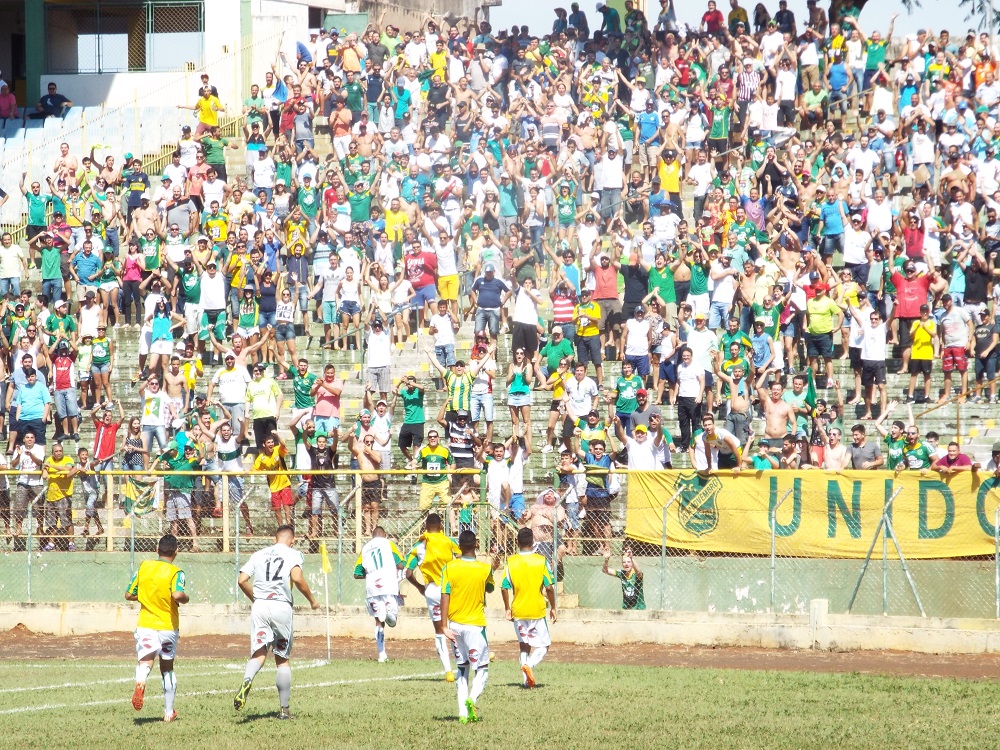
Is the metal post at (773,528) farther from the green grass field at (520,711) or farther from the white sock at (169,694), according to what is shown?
the white sock at (169,694)

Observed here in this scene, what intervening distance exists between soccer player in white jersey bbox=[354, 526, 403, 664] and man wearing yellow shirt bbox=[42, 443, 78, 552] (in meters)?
5.68

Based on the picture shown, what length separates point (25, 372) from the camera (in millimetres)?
25391

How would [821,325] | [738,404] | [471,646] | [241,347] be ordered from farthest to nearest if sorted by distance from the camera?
[241,347] → [821,325] → [738,404] → [471,646]

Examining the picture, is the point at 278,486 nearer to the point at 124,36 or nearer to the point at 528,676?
the point at 528,676

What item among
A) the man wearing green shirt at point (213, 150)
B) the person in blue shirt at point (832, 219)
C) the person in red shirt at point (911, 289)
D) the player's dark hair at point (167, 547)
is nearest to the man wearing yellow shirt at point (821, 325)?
the person in red shirt at point (911, 289)

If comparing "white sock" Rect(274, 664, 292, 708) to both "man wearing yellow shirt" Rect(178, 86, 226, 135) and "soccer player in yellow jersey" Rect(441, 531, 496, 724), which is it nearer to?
"soccer player in yellow jersey" Rect(441, 531, 496, 724)

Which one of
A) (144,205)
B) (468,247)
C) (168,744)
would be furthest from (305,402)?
(168,744)

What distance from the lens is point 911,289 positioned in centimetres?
2361

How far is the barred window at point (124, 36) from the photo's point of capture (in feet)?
120

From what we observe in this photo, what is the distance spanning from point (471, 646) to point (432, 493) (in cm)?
717

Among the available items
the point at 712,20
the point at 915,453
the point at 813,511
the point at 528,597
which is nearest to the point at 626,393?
the point at 813,511

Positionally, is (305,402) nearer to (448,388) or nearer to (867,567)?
(448,388)

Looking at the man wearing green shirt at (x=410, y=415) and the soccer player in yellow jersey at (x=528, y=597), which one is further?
the man wearing green shirt at (x=410, y=415)

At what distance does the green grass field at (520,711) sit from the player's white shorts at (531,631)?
0.50 metres
